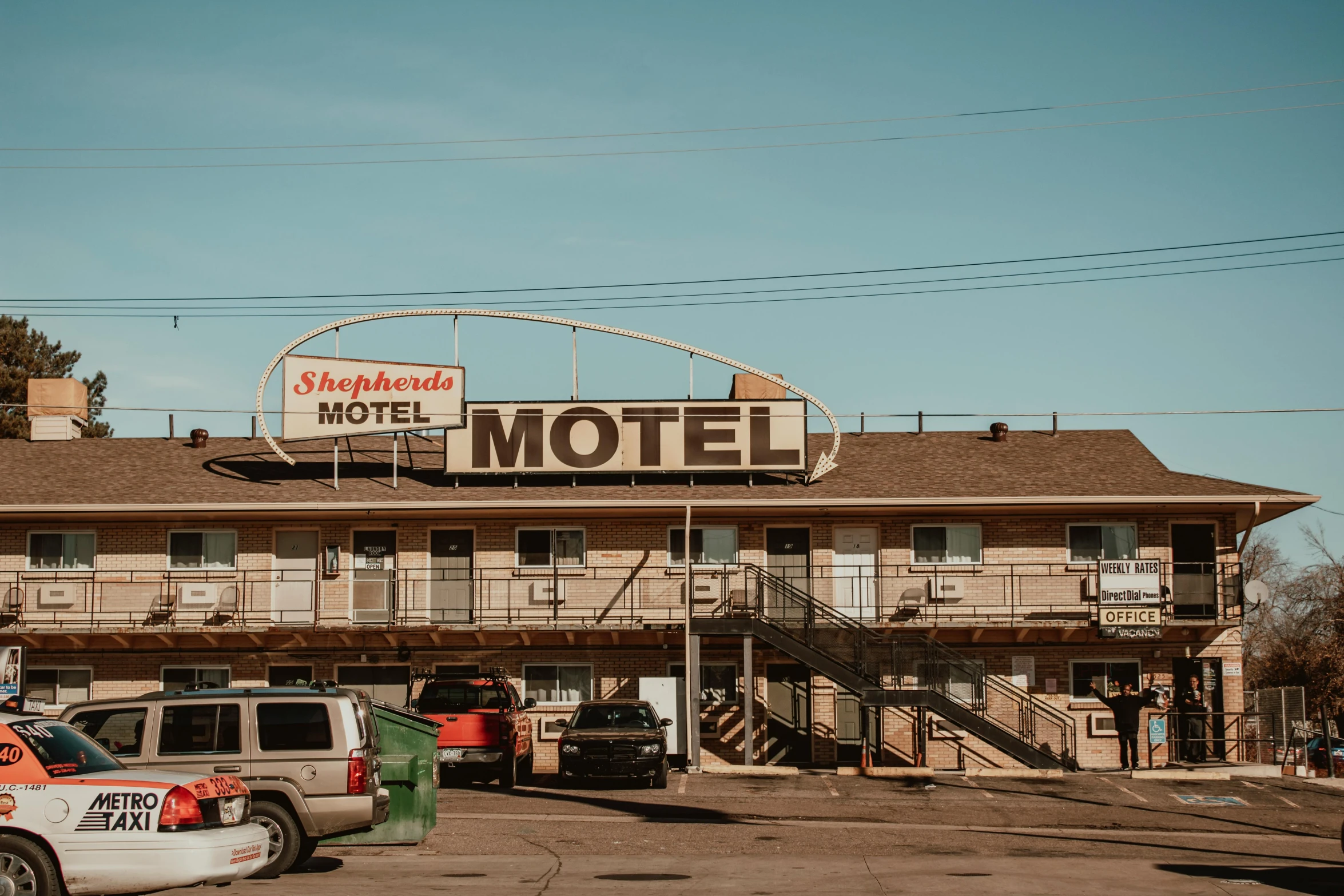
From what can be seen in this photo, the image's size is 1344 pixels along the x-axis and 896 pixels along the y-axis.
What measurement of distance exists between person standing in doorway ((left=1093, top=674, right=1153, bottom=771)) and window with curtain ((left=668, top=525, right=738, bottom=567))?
837cm

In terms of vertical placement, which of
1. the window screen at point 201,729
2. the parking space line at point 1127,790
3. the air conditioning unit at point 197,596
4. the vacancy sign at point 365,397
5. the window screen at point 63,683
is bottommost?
the parking space line at point 1127,790

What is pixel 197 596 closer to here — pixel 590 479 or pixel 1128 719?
pixel 590 479

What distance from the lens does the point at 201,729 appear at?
43.5 ft

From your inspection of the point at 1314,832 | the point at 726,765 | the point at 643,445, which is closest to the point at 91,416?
the point at 643,445

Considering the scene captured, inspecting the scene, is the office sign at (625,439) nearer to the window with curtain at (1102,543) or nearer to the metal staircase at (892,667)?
the metal staircase at (892,667)

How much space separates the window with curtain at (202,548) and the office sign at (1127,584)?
60.8 feet

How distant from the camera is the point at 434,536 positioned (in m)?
29.3

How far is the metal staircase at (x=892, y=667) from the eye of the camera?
2500 centimetres

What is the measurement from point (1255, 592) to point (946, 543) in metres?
6.27

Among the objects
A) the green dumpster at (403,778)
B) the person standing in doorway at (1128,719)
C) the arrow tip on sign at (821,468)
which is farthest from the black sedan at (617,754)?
the person standing in doorway at (1128,719)

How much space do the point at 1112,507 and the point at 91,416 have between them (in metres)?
47.5

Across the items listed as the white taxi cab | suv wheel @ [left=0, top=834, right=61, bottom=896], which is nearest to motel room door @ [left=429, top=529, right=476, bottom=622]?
the white taxi cab

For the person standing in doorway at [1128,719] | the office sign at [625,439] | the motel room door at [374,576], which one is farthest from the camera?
the office sign at [625,439]

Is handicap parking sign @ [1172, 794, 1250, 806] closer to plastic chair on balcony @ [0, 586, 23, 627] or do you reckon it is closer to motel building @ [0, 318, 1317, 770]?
motel building @ [0, 318, 1317, 770]
